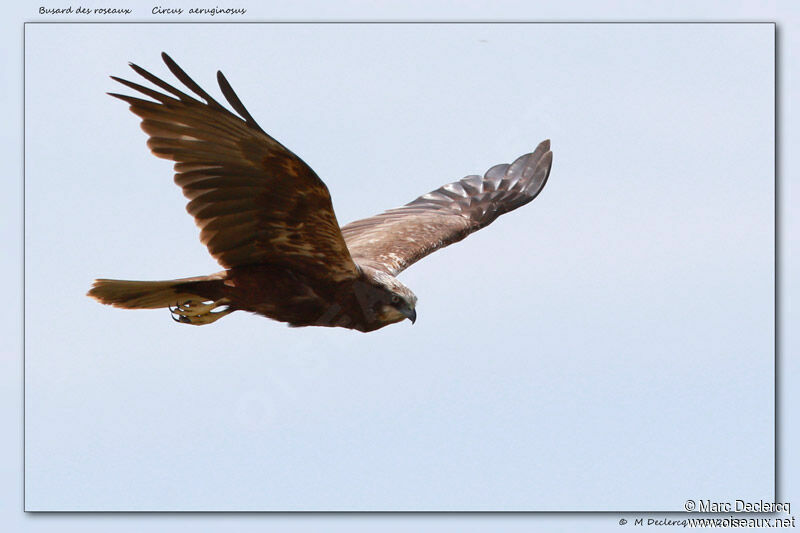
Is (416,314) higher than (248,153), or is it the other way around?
(248,153)

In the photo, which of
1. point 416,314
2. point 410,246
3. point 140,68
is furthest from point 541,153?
point 140,68

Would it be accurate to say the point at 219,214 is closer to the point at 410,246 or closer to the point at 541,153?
the point at 410,246

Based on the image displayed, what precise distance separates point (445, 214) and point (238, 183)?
3.70 m

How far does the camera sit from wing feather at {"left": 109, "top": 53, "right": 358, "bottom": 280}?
7.29 meters

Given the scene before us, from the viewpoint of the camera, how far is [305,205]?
7.59 meters

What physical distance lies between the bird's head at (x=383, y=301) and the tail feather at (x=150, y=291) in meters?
0.97

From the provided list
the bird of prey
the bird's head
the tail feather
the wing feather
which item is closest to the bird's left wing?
the bird of prey

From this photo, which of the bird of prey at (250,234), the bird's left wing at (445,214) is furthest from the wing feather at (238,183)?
the bird's left wing at (445,214)

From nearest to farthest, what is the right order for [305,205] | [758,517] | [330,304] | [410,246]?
[305,205] → [330,304] → [758,517] → [410,246]

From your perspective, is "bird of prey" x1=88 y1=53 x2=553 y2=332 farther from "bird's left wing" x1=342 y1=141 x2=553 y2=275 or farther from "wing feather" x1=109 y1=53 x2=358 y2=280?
"bird's left wing" x1=342 y1=141 x2=553 y2=275

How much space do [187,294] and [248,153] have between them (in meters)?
1.23

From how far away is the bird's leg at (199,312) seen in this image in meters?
8.24

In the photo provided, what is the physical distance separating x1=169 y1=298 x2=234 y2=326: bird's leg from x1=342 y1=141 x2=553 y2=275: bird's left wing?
141cm

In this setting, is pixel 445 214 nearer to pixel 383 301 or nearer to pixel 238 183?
pixel 383 301
